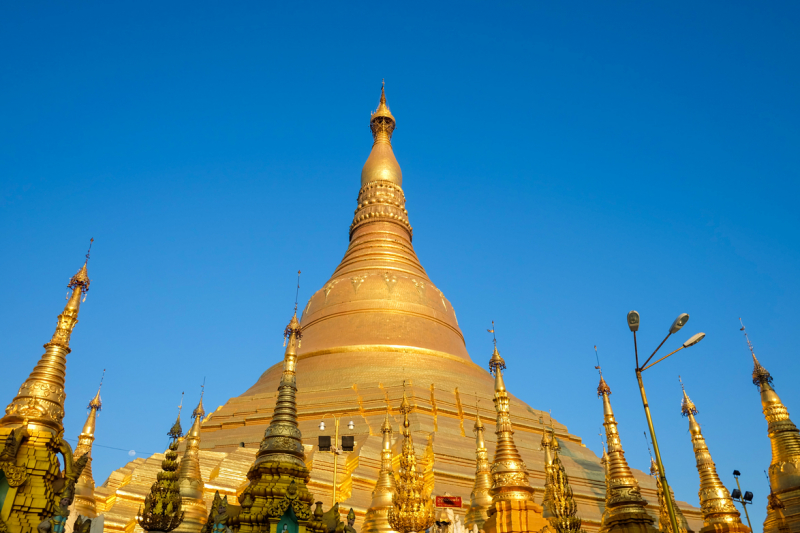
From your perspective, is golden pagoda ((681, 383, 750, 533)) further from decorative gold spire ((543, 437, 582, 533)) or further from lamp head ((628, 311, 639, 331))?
lamp head ((628, 311, 639, 331))

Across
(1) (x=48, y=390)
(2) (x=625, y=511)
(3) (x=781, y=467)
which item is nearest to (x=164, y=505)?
(1) (x=48, y=390)

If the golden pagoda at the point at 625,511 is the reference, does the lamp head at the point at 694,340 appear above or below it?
above

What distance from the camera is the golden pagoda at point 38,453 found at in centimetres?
930

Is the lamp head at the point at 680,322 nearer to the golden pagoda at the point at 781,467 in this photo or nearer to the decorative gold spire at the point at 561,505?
the decorative gold spire at the point at 561,505

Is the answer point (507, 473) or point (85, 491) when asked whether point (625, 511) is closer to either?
point (507, 473)

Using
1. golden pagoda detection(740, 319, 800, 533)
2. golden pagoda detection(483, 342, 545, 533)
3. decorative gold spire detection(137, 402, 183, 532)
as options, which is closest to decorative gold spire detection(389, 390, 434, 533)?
golden pagoda detection(483, 342, 545, 533)

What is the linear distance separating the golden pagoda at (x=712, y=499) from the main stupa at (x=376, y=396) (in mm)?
4443

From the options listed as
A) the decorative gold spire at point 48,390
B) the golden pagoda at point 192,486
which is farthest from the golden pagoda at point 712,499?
the decorative gold spire at point 48,390

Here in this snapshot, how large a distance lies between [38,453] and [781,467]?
59.4 ft

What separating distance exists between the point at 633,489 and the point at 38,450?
1054 centimetres

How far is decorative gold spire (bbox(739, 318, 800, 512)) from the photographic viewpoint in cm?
1700

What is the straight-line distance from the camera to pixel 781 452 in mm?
18016

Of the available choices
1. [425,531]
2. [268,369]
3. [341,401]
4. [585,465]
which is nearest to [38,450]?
[425,531]

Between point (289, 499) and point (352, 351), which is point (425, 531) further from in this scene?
point (352, 351)
